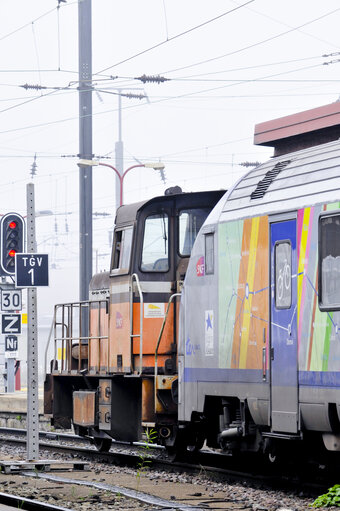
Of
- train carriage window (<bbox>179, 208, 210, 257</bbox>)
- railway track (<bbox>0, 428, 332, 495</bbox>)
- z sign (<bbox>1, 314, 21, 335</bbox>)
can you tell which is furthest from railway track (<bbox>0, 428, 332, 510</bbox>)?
z sign (<bbox>1, 314, 21, 335</bbox>)

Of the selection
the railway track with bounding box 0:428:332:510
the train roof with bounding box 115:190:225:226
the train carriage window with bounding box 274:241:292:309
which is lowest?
the railway track with bounding box 0:428:332:510

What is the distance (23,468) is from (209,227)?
393cm

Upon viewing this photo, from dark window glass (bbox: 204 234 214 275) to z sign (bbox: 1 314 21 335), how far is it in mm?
13697

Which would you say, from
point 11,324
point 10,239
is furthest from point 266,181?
point 11,324

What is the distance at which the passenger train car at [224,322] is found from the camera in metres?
10.0

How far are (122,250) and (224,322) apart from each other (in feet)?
10.3

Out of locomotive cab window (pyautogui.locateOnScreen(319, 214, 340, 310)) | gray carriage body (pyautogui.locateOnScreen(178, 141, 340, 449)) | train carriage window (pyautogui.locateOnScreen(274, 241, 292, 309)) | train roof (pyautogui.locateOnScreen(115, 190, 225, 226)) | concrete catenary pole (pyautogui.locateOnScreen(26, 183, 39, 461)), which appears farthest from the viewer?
train roof (pyautogui.locateOnScreen(115, 190, 225, 226))

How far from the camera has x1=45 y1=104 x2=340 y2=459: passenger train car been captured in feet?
32.9

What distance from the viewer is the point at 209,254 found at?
12.3m

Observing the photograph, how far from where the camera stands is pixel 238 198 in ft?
38.9

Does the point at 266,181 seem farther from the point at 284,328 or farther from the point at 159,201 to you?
the point at 159,201

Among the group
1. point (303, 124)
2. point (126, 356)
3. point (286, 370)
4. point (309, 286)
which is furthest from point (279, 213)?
point (303, 124)

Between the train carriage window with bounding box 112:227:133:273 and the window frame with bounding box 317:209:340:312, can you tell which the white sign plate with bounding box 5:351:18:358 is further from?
the window frame with bounding box 317:209:340:312

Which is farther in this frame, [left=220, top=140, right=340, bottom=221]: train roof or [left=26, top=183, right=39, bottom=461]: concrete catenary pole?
[left=26, top=183, right=39, bottom=461]: concrete catenary pole
